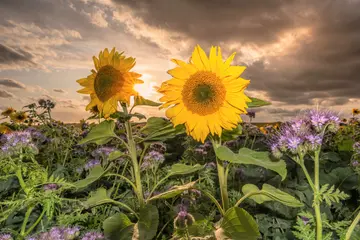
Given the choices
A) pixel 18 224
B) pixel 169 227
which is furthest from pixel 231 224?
pixel 18 224

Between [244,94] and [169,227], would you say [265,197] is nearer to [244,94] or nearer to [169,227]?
[244,94]

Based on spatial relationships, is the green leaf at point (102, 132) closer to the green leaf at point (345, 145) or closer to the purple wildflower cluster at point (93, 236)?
the purple wildflower cluster at point (93, 236)

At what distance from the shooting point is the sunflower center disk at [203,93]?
1674 mm

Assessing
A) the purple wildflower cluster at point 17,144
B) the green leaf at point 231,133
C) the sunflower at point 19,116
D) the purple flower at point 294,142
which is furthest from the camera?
the sunflower at point 19,116

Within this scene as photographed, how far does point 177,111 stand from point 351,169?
2.39 m

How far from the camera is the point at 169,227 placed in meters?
2.57

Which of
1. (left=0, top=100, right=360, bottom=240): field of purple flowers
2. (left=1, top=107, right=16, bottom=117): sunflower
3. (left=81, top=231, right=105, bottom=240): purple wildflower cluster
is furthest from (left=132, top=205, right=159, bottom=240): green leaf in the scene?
(left=1, top=107, right=16, bottom=117): sunflower

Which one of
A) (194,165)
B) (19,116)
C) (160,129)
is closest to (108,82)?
(160,129)

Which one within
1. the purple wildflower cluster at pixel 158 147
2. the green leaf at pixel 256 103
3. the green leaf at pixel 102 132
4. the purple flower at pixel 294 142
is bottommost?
the purple wildflower cluster at pixel 158 147

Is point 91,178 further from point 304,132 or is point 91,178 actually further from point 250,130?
point 250,130

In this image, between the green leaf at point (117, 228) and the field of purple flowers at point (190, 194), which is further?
the green leaf at point (117, 228)

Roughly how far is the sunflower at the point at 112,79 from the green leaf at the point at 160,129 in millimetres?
172

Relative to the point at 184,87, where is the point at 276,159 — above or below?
below

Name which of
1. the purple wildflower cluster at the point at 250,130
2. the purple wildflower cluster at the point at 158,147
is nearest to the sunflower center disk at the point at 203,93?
the purple wildflower cluster at the point at 158,147
